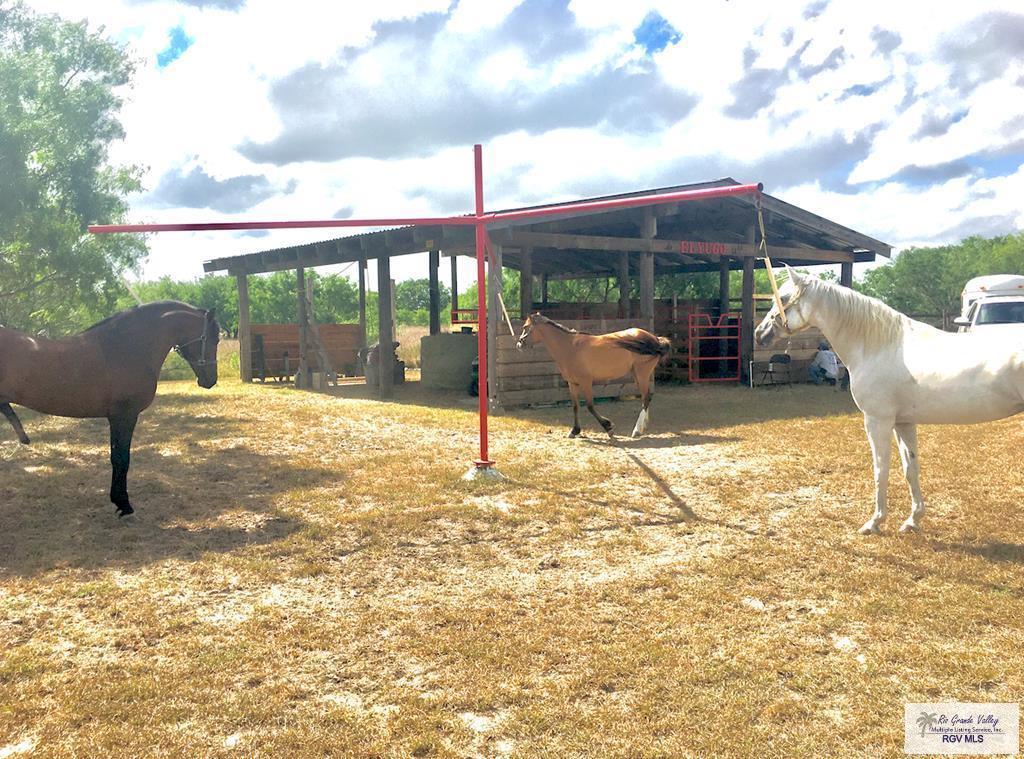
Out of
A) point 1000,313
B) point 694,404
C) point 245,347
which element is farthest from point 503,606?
point 245,347

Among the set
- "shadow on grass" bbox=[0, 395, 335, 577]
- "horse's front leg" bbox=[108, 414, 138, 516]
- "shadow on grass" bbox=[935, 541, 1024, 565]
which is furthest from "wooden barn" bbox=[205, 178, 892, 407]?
"shadow on grass" bbox=[935, 541, 1024, 565]

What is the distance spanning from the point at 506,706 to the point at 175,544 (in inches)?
135

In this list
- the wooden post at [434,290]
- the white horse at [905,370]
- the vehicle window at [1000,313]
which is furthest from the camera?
the wooden post at [434,290]

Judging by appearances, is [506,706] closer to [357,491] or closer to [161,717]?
[161,717]

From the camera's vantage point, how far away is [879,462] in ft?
17.2

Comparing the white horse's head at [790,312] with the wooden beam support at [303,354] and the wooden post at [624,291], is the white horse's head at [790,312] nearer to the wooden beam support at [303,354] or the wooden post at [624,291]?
the wooden post at [624,291]

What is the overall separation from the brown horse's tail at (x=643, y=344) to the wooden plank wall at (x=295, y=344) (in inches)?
480

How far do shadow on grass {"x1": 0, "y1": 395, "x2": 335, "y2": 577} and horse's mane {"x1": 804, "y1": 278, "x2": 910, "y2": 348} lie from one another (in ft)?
15.0

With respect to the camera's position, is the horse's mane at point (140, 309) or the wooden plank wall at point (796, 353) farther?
the wooden plank wall at point (796, 353)

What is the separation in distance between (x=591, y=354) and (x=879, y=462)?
492cm

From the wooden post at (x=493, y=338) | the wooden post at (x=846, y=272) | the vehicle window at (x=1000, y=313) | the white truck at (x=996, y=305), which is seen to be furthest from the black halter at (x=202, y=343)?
the wooden post at (x=846, y=272)

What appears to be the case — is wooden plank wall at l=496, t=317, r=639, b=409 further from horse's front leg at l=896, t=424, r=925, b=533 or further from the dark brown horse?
horse's front leg at l=896, t=424, r=925, b=533

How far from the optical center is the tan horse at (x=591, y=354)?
980cm

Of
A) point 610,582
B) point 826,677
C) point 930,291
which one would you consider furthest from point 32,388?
point 930,291
